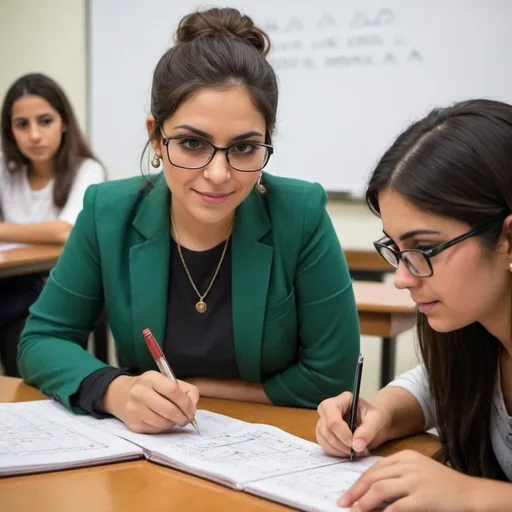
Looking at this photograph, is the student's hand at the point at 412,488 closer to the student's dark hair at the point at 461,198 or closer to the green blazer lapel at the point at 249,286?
the student's dark hair at the point at 461,198

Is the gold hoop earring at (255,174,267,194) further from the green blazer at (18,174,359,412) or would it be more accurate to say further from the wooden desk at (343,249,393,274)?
the wooden desk at (343,249,393,274)

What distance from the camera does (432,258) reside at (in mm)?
978

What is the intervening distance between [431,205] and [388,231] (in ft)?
0.26

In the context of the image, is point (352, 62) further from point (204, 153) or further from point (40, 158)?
point (204, 153)

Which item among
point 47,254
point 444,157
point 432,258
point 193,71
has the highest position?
point 193,71

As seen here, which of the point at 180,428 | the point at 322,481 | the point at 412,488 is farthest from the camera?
the point at 180,428

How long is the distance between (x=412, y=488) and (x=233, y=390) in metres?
0.64

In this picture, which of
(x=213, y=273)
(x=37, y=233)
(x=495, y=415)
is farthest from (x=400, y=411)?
(x=37, y=233)

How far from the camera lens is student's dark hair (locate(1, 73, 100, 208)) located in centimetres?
328

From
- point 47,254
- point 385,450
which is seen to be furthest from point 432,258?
point 47,254

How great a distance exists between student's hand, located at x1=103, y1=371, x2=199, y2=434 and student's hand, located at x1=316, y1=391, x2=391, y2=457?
0.68ft

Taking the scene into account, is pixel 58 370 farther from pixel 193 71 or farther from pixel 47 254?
pixel 47 254

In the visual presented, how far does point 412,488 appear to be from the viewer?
856 millimetres

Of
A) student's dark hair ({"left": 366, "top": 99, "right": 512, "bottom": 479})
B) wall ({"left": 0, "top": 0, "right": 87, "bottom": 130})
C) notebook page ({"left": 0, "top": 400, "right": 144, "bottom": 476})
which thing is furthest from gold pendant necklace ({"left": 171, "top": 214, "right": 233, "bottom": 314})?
wall ({"left": 0, "top": 0, "right": 87, "bottom": 130})
